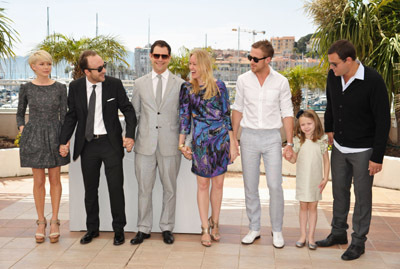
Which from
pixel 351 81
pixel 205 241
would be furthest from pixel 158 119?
pixel 351 81

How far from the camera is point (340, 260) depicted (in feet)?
13.3

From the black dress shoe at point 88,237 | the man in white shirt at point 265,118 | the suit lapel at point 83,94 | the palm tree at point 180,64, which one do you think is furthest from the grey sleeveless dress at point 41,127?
the palm tree at point 180,64

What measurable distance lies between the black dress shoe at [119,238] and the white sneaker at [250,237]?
1.07 meters

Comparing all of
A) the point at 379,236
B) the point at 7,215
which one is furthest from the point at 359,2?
the point at 7,215

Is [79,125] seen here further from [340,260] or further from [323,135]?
[340,260]

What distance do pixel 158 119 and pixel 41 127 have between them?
1.03 meters

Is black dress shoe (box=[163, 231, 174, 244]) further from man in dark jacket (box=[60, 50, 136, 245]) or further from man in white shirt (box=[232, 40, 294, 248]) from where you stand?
man in white shirt (box=[232, 40, 294, 248])

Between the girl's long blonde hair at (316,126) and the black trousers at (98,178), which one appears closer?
the girl's long blonde hair at (316,126)

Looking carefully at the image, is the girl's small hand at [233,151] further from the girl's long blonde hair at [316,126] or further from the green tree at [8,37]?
the green tree at [8,37]

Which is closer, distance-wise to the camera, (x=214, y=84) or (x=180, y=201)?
(x=214, y=84)

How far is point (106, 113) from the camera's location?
4.27 m

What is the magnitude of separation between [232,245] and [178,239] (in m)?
0.51

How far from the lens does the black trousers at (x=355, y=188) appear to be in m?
4.01

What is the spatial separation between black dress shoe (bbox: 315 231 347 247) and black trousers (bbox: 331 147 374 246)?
0.14 m
